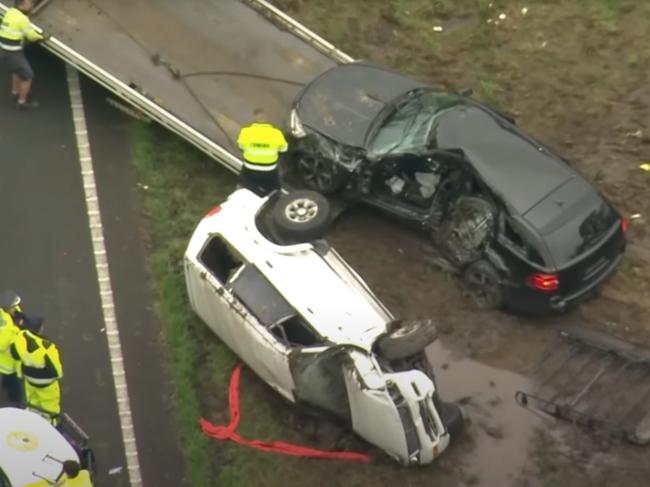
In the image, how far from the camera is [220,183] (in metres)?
13.2

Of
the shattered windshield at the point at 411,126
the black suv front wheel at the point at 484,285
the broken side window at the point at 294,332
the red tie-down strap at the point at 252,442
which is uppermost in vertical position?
the shattered windshield at the point at 411,126

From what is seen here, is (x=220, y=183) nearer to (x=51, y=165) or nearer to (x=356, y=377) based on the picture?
(x=51, y=165)

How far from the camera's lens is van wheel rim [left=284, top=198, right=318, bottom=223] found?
11312mm

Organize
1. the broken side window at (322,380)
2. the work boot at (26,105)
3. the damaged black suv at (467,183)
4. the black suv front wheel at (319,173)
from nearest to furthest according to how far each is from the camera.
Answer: the broken side window at (322,380), the damaged black suv at (467,183), the black suv front wheel at (319,173), the work boot at (26,105)

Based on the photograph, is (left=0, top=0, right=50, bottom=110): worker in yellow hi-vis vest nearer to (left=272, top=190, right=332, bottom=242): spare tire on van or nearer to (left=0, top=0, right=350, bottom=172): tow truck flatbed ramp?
(left=0, top=0, right=350, bottom=172): tow truck flatbed ramp

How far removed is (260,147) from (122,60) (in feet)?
7.49

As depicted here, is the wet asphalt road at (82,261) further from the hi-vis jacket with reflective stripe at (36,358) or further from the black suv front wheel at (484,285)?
the black suv front wheel at (484,285)

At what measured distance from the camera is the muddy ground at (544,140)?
10852mm

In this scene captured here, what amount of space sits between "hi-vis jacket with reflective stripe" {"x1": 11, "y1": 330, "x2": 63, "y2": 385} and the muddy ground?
2814 mm

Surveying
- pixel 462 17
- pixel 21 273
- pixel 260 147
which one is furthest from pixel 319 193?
pixel 462 17

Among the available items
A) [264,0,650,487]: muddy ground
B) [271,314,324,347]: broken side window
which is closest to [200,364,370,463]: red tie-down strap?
[264,0,650,487]: muddy ground

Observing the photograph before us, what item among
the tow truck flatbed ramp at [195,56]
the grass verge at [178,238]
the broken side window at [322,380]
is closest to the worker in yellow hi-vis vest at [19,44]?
the tow truck flatbed ramp at [195,56]

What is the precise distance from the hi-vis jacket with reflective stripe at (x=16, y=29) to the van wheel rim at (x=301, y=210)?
12.7ft

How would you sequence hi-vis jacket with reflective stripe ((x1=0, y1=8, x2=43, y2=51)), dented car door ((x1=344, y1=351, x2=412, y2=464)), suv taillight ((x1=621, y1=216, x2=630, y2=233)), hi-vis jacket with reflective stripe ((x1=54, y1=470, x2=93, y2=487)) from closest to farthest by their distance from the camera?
1. hi-vis jacket with reflective stripe ((x1=54, y1=470, x2=93, y2=487))
2. dented car door ((x1=344, y1=351, x2=412, y2=464))
3. suv taillight ((x1=621, y1=216, x2=630, y2=233))
4. hi-vis jacket with reflective stripe ((x1=0, y1=8, x2=43, y2=51))
